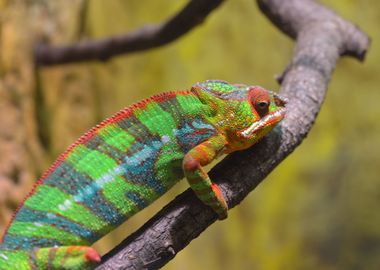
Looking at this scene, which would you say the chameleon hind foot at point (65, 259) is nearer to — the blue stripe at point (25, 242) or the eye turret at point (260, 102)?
the blue stripe at point (25, 242)

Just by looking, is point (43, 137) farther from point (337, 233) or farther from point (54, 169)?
point (337, 233)

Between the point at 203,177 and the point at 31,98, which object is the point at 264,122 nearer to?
the point at 203,177

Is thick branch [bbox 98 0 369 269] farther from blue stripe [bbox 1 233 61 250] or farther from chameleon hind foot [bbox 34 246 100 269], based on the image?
blue stripe [bbox 1 233 61 250]

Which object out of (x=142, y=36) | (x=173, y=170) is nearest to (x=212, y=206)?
(x=173, y=170)

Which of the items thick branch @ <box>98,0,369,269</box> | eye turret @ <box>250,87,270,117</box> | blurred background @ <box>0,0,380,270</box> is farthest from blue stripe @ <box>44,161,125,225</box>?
blurred background @ <box>0,0,380,270</box>

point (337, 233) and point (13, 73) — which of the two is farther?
point (337, 233)

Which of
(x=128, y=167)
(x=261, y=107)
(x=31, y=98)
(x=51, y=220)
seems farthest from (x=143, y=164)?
(x=31, y=98)

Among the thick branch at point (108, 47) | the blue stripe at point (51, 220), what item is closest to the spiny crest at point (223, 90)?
the blue stripe at point (51, 220)
